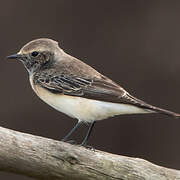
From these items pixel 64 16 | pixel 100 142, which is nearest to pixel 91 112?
pixel 100 142

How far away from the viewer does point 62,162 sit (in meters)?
5.46

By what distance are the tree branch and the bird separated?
→ 628 mm

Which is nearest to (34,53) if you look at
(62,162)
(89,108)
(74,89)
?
(74,89)

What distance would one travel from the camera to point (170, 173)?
19.0 feet

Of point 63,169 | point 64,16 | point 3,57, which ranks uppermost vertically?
point 64,16

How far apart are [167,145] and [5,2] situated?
3.66 m

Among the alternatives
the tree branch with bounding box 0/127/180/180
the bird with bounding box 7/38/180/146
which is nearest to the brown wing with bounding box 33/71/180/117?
the bird with bounding box 7/38/180/146

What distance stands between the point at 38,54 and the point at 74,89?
2.24ft

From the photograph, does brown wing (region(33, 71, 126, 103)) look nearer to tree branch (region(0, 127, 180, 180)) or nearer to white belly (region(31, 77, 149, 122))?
white belly (region(31, 77, 149, 122))

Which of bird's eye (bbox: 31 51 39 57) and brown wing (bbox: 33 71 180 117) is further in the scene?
bird's eye (bbox: 31 51 39 57)

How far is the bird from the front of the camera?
625 cm

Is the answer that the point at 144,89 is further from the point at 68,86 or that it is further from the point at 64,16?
the point at 68,86

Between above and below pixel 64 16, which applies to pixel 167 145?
below

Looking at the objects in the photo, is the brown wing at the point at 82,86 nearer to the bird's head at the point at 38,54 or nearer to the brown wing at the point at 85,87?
the brown wing at the point at 85,87
